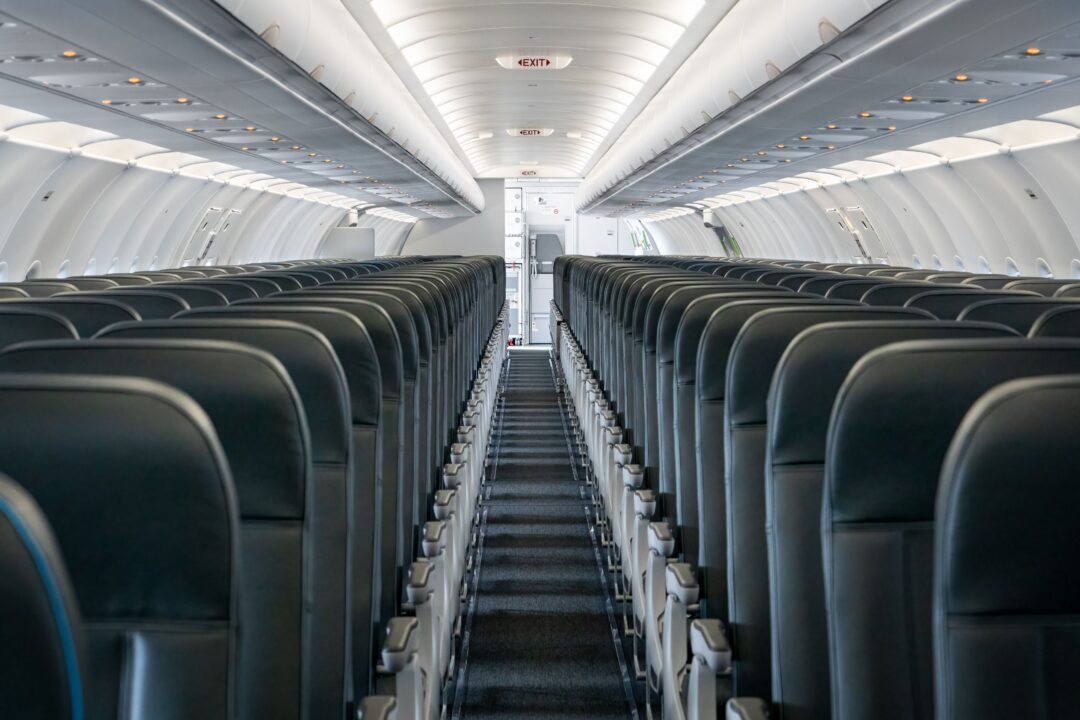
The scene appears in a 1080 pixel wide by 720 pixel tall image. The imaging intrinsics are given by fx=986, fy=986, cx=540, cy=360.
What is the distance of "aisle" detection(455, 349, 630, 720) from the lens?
15.1 feet

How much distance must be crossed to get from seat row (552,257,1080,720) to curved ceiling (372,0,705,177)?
829 centimetres

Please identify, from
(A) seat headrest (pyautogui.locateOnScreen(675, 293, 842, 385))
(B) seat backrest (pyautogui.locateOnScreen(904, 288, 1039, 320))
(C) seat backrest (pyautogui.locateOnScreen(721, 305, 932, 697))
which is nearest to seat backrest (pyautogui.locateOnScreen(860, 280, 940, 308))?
(B) seat backrest (pyautogui.locateOnScreen(904, 288, 1039, 320))

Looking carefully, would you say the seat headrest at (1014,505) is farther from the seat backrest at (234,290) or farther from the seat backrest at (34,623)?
the seat backrest at (234,290)

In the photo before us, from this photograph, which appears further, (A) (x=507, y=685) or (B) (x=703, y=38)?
(B) (x=703, y=38)

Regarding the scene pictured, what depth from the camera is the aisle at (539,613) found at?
4.61 meters

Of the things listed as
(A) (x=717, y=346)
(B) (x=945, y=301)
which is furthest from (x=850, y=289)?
(A) (x=717, y=346)

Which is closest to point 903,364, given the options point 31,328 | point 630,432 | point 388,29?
point 31,328

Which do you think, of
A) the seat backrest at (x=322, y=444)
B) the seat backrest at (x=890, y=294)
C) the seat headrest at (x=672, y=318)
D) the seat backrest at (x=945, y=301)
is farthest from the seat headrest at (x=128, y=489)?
the seat backrest at (x=890, y=294)

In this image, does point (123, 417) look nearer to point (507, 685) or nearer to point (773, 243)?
point (507, 685)

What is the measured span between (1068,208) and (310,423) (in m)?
12.0

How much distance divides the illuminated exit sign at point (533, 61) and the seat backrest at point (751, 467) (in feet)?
40.1

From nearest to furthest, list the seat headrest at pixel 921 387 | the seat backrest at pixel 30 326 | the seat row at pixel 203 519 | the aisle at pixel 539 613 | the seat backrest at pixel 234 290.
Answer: the seat row at pixel 203 519 → the seat headrest at pixel 921 387 → the seat backrest at pixel 30 326 → the aisle at pixel 539 613 → the seat backrest at pixel 234 290

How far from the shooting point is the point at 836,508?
71.4 inches

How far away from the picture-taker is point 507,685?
4.74 meters
